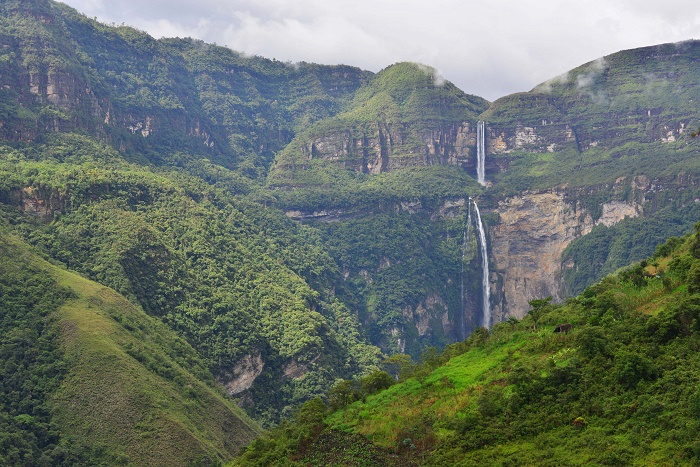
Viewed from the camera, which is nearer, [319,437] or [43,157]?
[319,437]

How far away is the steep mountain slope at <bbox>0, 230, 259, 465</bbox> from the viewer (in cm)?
5794

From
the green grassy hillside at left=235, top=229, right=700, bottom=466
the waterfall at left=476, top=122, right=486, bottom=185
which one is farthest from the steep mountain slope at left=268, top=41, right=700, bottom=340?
the green grassy hillside at left=235, top=229, right=700, bottom=466

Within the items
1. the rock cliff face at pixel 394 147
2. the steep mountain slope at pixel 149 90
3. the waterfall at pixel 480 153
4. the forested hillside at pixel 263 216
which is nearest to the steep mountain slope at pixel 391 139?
the rock cliff face at pixel 394 147

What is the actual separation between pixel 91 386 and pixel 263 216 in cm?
7252

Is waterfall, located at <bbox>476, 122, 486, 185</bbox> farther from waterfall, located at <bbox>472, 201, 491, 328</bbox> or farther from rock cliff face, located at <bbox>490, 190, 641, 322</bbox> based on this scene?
rock cliff face, located at <bbox>490, 190, 641, 322</bbox>

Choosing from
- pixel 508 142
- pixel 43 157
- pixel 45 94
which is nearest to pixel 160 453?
pixel 43 157

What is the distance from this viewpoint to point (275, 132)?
183 m

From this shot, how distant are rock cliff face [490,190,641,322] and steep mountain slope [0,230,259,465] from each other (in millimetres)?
68978

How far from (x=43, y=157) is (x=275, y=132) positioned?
276ft

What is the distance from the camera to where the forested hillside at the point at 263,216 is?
211 ft

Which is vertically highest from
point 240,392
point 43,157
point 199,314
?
point 43,157

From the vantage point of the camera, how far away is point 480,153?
158m

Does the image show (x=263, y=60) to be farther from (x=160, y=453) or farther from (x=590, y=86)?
(x=160, y=453)

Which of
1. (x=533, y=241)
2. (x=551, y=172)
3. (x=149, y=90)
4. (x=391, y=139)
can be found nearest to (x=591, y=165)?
(x=551, y=172)
